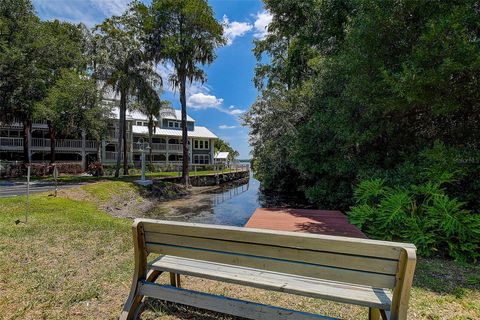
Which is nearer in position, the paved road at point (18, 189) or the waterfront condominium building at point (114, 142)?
the paved road at point (18, 189)

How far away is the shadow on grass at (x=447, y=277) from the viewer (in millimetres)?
3361

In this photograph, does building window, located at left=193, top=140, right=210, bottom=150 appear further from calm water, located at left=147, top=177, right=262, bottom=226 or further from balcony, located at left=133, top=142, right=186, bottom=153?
calm water, located at left=147, top=177, right=262, bottom=226

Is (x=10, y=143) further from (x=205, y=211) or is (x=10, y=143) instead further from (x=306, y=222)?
(x=306, y=222)

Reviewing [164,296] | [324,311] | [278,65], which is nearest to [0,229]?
[164,296]

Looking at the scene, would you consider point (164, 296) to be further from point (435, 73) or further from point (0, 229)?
point (435, 73)

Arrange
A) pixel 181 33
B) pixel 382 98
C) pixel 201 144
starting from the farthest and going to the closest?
pixel 201 144 < pixel 181 33 < pixel 382 98

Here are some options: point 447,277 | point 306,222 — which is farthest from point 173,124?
point 447,277

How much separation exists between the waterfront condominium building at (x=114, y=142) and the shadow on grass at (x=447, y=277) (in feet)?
→ 63.2

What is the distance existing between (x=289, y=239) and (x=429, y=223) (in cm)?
455

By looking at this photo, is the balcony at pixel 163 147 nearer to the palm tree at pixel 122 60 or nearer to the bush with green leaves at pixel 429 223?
the palm tree at pixel 122 60

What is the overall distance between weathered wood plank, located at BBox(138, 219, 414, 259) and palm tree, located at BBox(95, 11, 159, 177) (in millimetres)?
19195

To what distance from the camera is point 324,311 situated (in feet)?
9.29

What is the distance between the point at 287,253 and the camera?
2123 mm

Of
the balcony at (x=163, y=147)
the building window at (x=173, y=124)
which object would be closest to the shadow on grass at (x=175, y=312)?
the balcony at (x=163, y=147)
